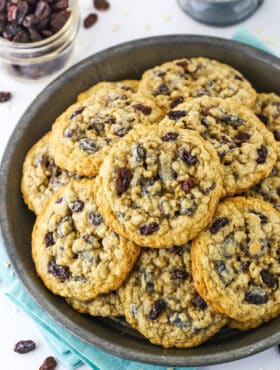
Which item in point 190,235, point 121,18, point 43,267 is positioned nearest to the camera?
point 190,235

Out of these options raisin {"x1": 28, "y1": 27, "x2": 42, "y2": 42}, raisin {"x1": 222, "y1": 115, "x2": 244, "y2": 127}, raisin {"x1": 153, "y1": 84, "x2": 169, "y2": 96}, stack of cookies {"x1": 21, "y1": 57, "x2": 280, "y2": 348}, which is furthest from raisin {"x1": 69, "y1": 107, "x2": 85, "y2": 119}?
raisin {"x1": 28, "y1": 27, "x2": 42, "y2": 42}

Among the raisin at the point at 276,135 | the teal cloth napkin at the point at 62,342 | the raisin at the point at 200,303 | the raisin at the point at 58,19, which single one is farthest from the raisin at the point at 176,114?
the raisin at the point at 58,19

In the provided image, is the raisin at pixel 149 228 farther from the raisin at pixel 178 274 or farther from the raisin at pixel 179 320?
the raisin at pixel 179 320

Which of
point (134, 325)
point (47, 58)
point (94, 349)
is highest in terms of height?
point (47, 58)

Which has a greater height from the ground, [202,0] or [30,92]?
[202,0]

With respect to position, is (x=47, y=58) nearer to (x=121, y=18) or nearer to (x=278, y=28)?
(x=121, y=18)

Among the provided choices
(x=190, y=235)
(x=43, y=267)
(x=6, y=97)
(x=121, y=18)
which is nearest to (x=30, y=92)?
(x=6, y=97)

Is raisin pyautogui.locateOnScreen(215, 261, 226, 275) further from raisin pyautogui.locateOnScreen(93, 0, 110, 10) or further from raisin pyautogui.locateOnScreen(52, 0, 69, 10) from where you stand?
raisin pyautogui.locateOnScreen(93, 0, 110, 10)
